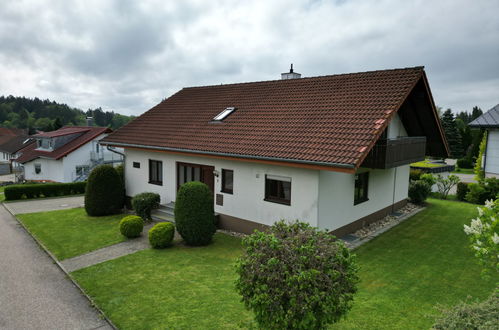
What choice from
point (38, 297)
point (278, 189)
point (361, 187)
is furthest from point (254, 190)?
point (38, 297)

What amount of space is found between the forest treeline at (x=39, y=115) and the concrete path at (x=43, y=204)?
83.8m

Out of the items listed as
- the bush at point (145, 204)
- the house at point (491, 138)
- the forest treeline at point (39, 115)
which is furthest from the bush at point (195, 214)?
the forest treeline at point (39, 115)

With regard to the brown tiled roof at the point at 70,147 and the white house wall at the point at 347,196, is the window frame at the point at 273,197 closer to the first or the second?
the white house wall at the point at 347,196

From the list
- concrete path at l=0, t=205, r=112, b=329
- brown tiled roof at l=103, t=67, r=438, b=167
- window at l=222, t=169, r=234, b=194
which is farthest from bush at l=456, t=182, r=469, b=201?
concrete path at l=0, t=205, r=112, b=329

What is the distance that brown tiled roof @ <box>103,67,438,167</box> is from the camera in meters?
10.3

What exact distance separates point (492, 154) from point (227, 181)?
13546mm

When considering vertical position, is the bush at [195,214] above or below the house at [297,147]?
below

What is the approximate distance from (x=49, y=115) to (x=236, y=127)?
119046 mm

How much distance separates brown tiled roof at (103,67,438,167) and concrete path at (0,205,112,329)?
628 centimetres

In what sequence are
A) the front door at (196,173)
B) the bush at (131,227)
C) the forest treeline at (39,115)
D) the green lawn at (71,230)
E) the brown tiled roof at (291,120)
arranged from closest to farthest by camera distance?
the brown tiled roof at (291,120)
the green lawn at (71,230)
the bush at (131,227)
the front door at (196,173)
the forest treeline at (39,115)

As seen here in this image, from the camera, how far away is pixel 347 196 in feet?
38.2

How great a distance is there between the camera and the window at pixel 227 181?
12.7 m

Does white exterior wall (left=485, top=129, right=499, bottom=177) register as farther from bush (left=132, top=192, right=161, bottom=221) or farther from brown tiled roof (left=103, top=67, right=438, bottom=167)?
bush (left=132, top=192, right=161, bottom=221)

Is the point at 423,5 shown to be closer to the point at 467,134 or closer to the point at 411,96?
the point at 411,96
